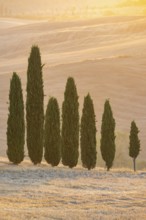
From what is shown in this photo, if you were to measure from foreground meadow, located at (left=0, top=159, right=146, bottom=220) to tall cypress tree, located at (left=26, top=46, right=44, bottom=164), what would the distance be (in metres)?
1.07

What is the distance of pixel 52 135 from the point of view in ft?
110

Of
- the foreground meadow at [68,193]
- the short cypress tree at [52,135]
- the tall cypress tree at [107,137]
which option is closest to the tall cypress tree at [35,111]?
the short cypress tree at [52,135]

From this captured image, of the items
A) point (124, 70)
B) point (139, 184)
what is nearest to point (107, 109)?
point (139, 184)

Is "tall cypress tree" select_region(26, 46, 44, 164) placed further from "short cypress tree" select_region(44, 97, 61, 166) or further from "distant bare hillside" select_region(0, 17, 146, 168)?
"distant bare hillside" select_region(0, 17, 146, 168)

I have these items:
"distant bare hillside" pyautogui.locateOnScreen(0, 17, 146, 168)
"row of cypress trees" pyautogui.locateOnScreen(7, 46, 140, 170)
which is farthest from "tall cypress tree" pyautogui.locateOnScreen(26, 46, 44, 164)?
"distant bare hillside" pyautogui.locateOnScreen(0, 17, 146, 168)

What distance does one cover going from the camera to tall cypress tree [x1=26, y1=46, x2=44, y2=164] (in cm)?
3375

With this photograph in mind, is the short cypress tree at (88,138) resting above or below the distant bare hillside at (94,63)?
below

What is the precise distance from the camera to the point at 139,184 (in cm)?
2830

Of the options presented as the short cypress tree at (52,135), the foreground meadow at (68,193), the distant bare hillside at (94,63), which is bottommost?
the foreground meadow at (68,193)

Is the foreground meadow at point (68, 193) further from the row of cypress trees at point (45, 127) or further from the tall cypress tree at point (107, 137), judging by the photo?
the tall cypress tree at point (107, 137)

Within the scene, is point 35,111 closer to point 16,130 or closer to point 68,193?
point 16,130

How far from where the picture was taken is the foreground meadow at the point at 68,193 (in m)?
20.2

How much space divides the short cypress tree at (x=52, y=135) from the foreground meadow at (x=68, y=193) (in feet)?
3.18

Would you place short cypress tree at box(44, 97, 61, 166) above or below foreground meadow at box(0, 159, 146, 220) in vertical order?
above
